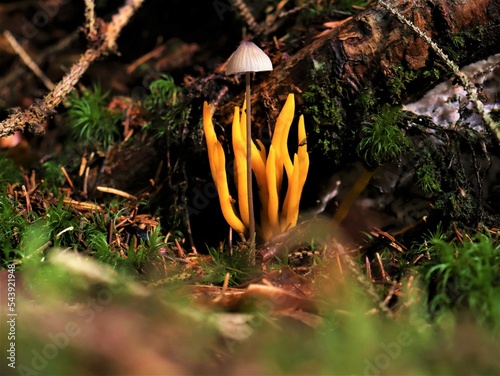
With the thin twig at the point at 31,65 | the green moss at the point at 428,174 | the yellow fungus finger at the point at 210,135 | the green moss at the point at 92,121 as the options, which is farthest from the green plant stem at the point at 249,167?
the thin twig at the point at 31,65

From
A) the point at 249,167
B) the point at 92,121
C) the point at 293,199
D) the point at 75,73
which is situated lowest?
the point at 293,199

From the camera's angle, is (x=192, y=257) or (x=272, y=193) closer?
(x=272, y=193)

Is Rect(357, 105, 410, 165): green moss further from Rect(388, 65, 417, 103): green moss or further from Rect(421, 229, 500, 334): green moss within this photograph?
Rect(421, 229, 500, 334): green moss

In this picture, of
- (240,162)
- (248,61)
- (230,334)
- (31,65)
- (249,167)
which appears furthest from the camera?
(31,65)

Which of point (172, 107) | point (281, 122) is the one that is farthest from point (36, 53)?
point (281, 122)

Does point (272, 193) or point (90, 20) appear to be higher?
point (90, 20)

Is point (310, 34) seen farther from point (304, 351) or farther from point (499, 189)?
point (304, 351)

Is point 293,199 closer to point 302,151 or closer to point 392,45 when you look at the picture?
point 302,151

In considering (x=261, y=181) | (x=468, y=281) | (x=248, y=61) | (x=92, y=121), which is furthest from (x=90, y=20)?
(x=468, y=281)
